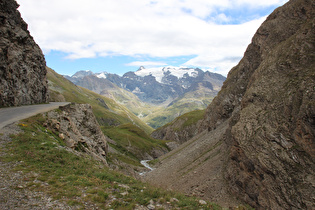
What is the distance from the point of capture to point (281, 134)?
2195 cm

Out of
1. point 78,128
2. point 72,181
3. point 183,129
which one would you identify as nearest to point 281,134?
point 72,181

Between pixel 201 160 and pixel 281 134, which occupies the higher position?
pixel 281 134

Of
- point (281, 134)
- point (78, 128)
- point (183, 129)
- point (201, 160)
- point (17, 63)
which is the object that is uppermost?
point (17, 63)

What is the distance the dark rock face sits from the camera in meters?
19.0

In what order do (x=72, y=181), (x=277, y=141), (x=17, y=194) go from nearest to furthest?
(x=17, y=194) < (x=72, y=181) < (x=277, y=141)

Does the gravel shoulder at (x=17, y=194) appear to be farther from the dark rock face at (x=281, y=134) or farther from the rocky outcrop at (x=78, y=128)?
the dark rock face at (x=281, y=134)

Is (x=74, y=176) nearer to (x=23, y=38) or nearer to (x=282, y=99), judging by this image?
(x=282, y=99)

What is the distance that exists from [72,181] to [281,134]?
22.9 m

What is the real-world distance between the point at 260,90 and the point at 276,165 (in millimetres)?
13070

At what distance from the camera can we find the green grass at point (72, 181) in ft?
42.1

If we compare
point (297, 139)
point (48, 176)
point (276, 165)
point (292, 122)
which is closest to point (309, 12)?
point (292, 122)

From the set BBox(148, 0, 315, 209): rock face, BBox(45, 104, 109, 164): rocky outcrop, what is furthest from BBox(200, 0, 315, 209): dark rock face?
BBox(45, 104, 109, 164): rocky outcrop

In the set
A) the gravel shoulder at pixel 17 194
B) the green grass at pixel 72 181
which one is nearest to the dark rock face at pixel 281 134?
the green grass at pixel 72 181

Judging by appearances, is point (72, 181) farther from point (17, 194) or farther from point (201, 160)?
point (201, 160)
